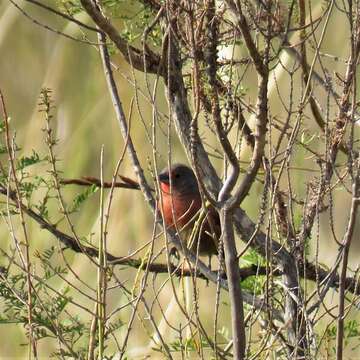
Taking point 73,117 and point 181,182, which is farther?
point 73,117

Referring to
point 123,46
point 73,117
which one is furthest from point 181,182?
point 123,46

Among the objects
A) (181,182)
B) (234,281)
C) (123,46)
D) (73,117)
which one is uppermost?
(73,117)

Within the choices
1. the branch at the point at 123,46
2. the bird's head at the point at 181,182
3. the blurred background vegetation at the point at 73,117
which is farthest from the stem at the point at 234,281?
the blurred background vegetation at the point at 73,117

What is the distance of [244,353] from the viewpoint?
9.82ft

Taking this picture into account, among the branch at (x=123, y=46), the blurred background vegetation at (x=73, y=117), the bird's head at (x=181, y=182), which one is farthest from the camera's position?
the blurred background vegetation at (x=73, y=117)

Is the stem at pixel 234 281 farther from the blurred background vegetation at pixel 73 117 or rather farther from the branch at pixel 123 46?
the blurred background vegetation at pixel 73 117

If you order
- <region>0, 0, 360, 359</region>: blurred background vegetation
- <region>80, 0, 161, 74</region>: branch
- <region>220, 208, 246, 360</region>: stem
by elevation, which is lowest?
<region>220, 208, 246, 360</region>: stem

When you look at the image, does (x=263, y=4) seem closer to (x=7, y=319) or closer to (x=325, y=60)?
(x=7, y=319)

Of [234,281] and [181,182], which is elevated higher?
[181,182]

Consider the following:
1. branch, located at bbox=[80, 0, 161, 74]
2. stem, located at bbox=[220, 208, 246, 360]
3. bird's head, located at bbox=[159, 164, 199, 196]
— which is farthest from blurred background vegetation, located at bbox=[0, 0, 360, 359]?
stem, located at bbox=[220, 208, 246, 360]

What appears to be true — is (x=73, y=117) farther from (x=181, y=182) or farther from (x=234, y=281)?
(x=234, y=281)

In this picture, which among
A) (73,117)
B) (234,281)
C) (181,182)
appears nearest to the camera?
(234,281)

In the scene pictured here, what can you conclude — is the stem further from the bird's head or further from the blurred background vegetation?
the blurred background vegetation

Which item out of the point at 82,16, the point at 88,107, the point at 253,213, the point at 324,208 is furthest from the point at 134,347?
the point at 324,208
